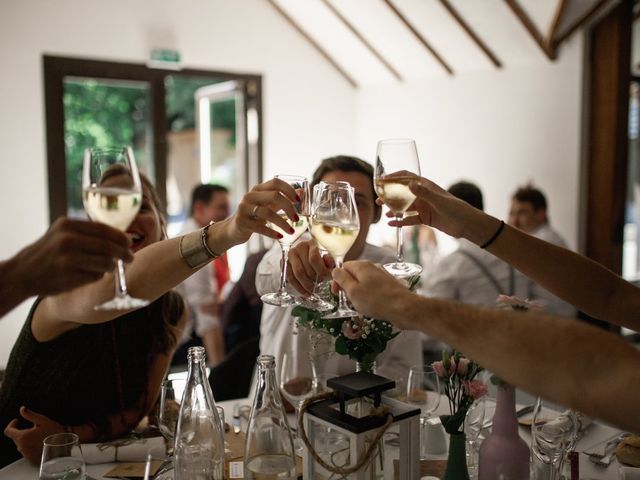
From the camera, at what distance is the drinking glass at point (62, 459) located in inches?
52.7

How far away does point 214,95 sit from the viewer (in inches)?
264

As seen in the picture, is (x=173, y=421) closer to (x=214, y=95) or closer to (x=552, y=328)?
(x=552, y=328)

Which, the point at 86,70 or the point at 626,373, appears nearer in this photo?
the point at 626,373

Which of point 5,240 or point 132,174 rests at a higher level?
point 132,174

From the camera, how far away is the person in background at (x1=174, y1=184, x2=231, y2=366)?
14.3 feet

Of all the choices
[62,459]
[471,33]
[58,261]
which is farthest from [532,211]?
[58,261]

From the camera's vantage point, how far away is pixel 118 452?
1.60 meters

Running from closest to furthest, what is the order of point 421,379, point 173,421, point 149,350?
point 173,421 < point 421,379 < point 149,350

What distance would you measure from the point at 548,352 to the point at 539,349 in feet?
0.05

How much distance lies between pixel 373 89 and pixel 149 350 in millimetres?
5274

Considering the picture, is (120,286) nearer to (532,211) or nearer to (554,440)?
(554,440)

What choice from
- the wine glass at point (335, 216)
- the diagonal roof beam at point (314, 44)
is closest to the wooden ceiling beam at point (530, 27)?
the diagonal roof beam at point (314, 44)

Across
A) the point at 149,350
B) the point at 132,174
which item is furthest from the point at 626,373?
the point at 149,350

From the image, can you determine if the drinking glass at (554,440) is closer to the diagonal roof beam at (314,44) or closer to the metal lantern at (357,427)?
the metal lantern at (357,427)
